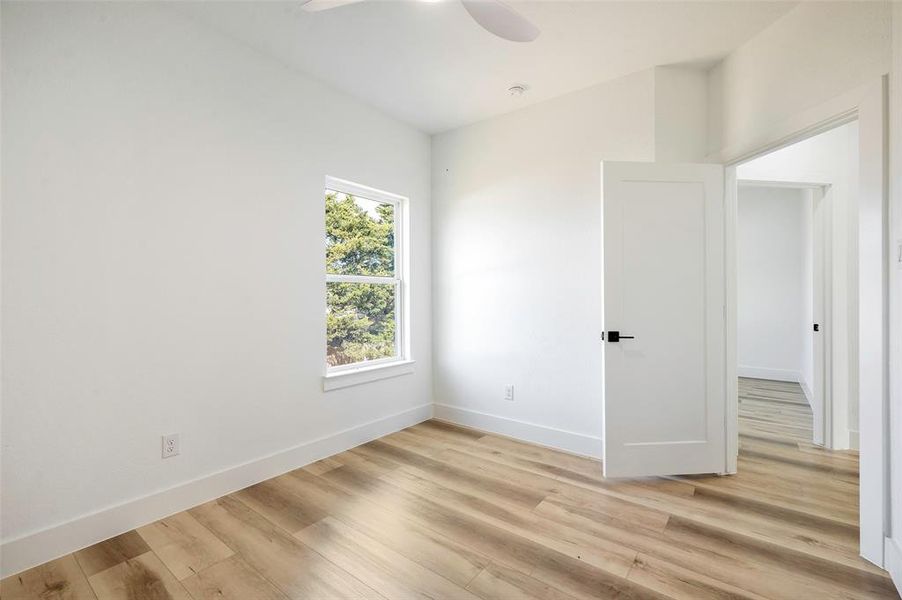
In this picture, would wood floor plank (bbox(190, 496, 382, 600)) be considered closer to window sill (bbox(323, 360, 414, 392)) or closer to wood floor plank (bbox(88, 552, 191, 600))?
wood floor plank (bbox(88, 552, 191, 600))

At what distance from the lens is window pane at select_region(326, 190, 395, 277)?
10.5 ft

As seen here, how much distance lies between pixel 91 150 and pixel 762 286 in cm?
730

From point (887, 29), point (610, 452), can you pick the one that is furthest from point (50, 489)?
point (887, 29)

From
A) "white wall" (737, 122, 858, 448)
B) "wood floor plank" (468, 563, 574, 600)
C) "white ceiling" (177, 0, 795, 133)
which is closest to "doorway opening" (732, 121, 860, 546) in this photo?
"white wall" (737, 122, 858, 448)

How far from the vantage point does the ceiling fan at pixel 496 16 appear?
156 centimetres

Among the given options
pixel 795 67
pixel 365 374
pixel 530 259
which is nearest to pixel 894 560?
pixel 795 67

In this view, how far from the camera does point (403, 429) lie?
365 centimetres

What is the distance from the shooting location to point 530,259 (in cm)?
336

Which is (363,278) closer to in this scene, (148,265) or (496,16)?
(148,265)

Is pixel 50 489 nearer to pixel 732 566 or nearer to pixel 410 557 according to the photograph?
pixel 410 557

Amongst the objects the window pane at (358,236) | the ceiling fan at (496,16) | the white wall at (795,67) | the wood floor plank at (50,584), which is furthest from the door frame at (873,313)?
the wood floor plank at (50,584)

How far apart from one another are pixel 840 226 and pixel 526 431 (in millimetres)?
2963

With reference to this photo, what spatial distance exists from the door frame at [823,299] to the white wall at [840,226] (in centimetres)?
2

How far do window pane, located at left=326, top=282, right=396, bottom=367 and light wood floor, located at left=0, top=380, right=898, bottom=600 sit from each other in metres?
0.90
